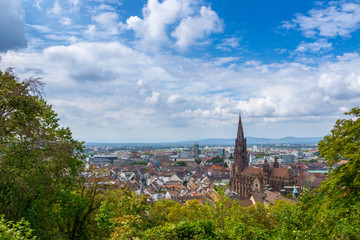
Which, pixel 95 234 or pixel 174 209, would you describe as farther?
pixel 174 209

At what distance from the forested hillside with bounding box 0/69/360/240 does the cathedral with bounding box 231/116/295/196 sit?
2248 inches

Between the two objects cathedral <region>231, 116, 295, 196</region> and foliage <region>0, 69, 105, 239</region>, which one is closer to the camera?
foliage <region>0, 69, 105, 239</region>

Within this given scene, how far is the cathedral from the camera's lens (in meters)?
71.4

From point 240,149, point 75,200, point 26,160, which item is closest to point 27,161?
point 26,160

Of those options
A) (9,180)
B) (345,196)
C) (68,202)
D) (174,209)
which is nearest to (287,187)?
(174,209)

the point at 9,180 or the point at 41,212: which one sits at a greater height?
the point at 9,180

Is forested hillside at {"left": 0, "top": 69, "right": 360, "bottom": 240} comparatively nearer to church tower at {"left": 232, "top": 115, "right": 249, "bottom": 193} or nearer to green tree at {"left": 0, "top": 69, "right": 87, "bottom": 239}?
green tree at {"left": 0, "top": 69, "right": 87, "bottom": 239}

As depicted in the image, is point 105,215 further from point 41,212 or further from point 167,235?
point 167,235

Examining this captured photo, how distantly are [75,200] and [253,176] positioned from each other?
224 ft

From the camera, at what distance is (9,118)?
11.1m

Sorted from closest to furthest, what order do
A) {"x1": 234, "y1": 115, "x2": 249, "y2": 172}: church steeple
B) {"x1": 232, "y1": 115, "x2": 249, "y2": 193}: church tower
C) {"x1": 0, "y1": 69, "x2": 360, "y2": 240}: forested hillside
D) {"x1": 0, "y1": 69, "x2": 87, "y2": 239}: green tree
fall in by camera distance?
{"x1": 0, "y1": 69, "x2": 360, "y2": 240}: forested hillside, {"x1": 0, "y1": 69, "x2": 87, "y2": 239}: green tree, {"x1": 232, "y1": 115, "x2": 249, "y2": 193}: church tower, {"x1": 234, "y1": 115, "x2": 249, "y2": 172}: church steeple

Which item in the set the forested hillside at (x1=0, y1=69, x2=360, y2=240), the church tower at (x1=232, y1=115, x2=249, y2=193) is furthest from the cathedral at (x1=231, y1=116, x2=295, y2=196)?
the forested hillside at (x1=0, y1=69, x2=360, y2=240)

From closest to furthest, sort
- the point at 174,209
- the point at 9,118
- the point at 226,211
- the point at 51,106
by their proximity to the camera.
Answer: the point at 9,118, the point at 226,211, the point at 51,106, the point at 174,209

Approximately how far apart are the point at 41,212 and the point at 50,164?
6.30ft
